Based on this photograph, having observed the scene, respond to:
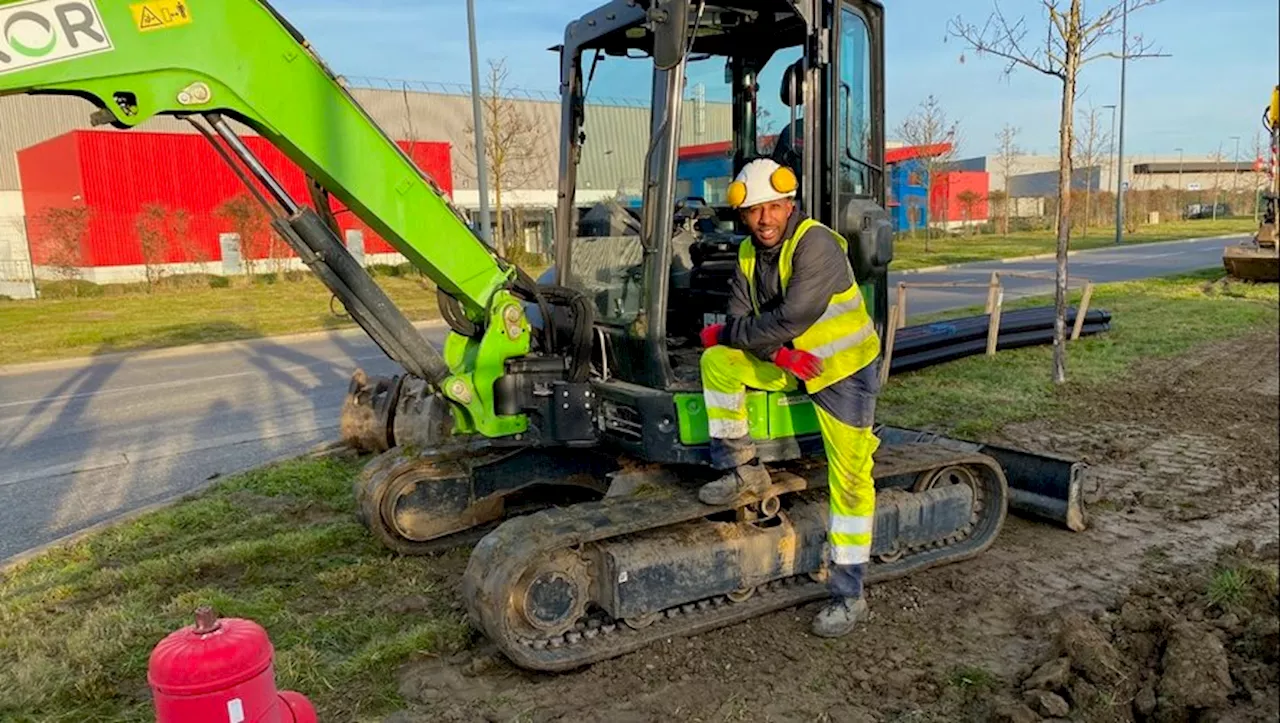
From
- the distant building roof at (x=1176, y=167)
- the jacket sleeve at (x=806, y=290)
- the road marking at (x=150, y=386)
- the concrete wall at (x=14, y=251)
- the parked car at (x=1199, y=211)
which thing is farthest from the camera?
the parked car at (x=1199, y=211)

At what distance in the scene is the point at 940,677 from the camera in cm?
383

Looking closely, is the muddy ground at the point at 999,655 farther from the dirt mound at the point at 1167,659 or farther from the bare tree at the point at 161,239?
the bare tree at the point at 161,239

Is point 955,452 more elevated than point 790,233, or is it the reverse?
point 790,233

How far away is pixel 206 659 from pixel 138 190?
31.8 m

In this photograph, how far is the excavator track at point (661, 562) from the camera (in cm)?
395

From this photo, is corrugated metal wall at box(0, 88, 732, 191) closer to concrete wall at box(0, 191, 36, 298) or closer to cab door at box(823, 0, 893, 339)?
concrete wall at box(0, 191, 36, 298)

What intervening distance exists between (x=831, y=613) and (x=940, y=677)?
0.58 m

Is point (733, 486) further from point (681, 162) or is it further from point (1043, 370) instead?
point (1043, 370)

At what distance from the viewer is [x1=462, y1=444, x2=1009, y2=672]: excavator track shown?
3.95m

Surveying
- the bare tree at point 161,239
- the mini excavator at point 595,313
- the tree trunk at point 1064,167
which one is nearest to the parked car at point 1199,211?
the bare tree at point 161,239

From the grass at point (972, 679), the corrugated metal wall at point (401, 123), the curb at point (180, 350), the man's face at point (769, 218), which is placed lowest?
the grass at point (972, 679)

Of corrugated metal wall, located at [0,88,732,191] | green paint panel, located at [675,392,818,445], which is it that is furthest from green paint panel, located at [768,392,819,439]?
corrugated metal wall, located at [0,88,732,191]

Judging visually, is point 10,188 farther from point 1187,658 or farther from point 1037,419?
point 1187,658

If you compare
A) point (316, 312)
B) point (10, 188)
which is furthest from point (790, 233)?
point (10, 188)
